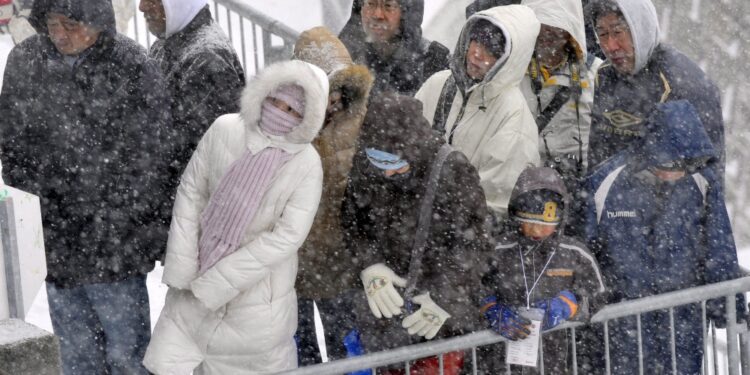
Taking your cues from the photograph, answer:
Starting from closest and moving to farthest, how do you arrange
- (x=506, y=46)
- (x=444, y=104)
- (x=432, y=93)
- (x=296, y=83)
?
(x=296, y=83)
(x=506, y=46)
(x=444, y=104)
(x=432, y=93)

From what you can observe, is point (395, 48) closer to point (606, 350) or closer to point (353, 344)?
point (353, 344)

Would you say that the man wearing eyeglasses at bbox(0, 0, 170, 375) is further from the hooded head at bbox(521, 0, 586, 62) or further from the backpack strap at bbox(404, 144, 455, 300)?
the hooded head at bbox(521, 0, 586, 62)

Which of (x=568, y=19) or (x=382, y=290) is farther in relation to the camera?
(x=568, y=19)

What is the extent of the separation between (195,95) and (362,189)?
113 cm

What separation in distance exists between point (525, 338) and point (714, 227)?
1078mm

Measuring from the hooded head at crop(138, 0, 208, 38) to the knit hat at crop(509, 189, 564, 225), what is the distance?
1.99 meters

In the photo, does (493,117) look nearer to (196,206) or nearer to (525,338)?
(525,338)

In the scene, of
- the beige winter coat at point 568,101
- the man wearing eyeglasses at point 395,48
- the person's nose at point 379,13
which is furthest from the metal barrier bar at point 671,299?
the person's nose at point 379,13

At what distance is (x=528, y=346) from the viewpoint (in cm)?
436

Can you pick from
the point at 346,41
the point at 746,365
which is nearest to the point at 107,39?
the point at 346,41

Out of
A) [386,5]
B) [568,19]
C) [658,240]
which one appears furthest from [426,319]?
[386,5]

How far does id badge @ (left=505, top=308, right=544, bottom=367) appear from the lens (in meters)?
4.35

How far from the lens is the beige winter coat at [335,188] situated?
4574mm

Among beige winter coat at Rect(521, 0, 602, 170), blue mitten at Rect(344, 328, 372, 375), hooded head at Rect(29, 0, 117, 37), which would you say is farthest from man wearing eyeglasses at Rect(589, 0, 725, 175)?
hooded head at Rect(29, 0, 117, 37)
